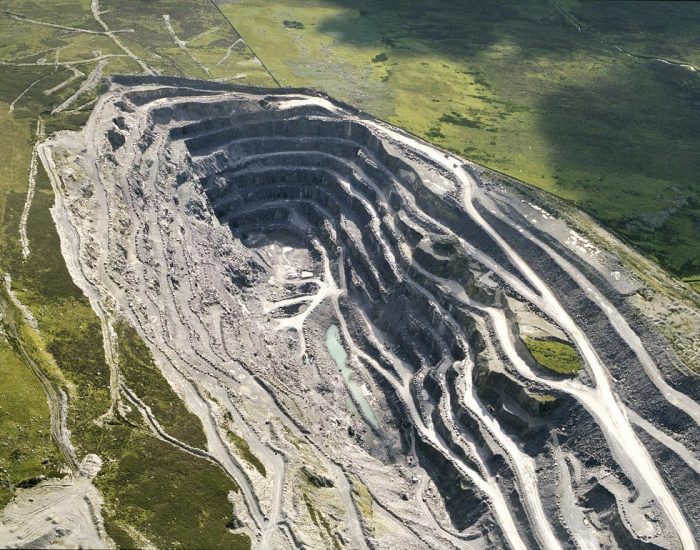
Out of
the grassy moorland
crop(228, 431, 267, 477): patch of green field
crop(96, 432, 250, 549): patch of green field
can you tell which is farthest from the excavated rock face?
the grassy moorland

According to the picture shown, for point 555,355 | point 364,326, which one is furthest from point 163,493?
point 555,355

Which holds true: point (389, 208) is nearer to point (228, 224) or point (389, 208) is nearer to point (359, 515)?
point (228, 224)

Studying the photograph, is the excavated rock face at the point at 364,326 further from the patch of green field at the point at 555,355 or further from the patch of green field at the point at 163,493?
the patch of green field at the point at 163,493

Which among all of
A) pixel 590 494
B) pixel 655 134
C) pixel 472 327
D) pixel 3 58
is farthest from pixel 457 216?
pixel 3 58

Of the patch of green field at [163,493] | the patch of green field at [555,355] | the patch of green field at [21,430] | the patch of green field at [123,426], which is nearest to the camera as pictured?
the patch of green field at [163,493]

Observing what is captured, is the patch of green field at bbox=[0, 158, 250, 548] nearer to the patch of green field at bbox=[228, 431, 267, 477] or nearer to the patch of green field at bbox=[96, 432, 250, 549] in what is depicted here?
the patch of green field at bbox=[96, 432, 250, 549]

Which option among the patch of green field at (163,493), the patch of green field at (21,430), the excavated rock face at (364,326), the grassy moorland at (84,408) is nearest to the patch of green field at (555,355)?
the excavated rock face at (364,326)

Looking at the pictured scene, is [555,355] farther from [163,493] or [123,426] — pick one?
[123,426]
